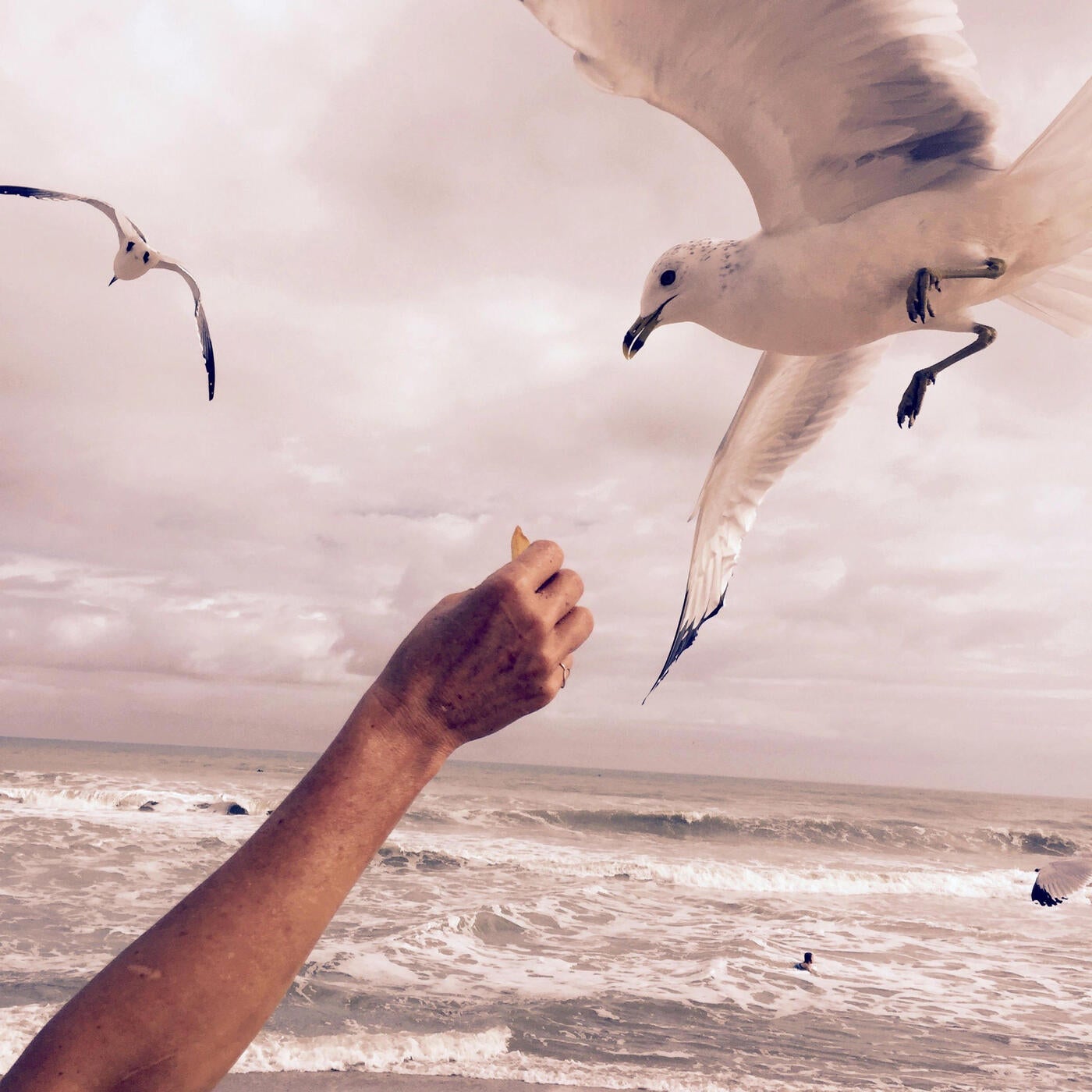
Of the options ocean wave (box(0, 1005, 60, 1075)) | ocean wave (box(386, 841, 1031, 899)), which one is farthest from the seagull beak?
ocean wave (box(386, 841, 1031, 899))

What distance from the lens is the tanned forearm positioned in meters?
0.79

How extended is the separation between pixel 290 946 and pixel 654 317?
4.85ft

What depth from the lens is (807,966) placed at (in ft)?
24.8

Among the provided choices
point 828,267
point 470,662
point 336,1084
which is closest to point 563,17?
point 828,267

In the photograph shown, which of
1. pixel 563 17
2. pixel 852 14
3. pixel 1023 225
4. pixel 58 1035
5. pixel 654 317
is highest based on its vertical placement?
A: pixel 852 14

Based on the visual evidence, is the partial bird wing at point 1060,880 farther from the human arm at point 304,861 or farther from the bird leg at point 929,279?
the human arm at point 304,861

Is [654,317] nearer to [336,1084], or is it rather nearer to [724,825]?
[336,1084]

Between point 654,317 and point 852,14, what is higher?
point 852,14

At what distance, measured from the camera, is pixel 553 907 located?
978 cm

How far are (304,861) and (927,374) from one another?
4.82ft

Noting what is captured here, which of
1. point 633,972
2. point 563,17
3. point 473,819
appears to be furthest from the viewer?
point 473,819

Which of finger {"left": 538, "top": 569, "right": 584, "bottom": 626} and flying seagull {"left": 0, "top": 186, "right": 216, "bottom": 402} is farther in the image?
flying seagull {"left": 0, "top": 186, "right": 216, "bottom": 402}

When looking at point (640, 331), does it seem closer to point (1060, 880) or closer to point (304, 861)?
point (304, 861)

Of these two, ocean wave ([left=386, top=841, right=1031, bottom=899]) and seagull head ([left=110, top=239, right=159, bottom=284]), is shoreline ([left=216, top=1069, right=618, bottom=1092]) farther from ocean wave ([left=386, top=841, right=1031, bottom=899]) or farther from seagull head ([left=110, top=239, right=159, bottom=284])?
ocean wave ([left=386, top=841, right=1031, bottom=899])
